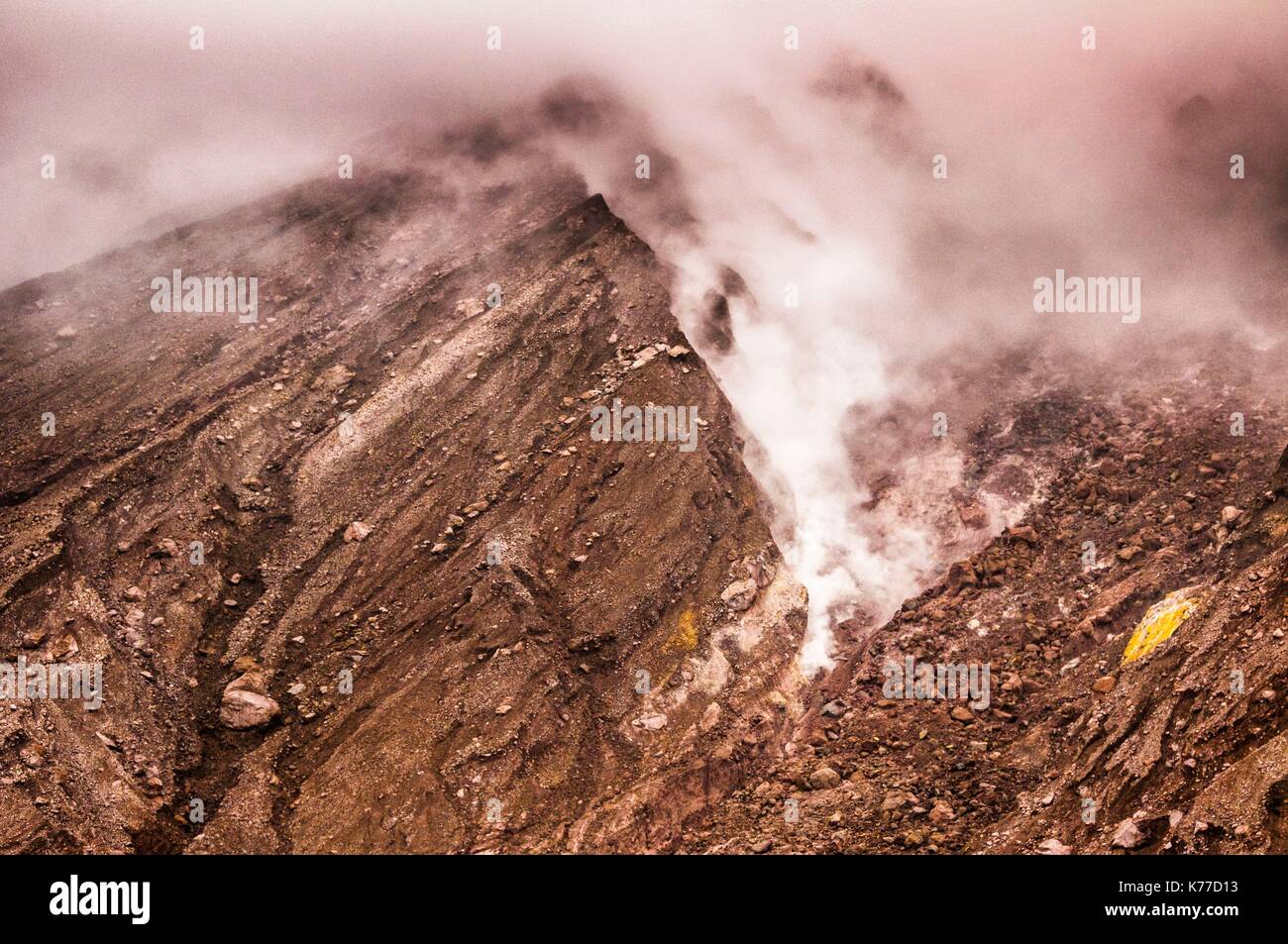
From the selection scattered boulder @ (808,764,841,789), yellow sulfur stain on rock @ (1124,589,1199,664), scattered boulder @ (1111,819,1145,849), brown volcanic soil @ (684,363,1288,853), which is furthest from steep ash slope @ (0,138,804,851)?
scattered boulder @ (1111,819,1145,849)

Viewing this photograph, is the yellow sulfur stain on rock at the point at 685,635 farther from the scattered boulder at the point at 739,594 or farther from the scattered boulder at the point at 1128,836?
the scattered boulder at the point at 1128,836

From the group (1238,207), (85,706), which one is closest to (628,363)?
(85,706)

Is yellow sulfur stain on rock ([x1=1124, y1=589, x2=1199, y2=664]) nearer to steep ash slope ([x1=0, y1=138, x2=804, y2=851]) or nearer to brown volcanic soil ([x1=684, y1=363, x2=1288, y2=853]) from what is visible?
brown volcanic soil ([x1=684, y1=363, x2=1288, y2=853])

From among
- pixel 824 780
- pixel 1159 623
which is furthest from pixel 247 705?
pixel 1159 623

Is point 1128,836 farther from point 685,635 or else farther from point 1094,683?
point 685,635

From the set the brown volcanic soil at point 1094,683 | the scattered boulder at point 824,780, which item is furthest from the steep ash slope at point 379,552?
the brown volcanic soil at point 1094,683

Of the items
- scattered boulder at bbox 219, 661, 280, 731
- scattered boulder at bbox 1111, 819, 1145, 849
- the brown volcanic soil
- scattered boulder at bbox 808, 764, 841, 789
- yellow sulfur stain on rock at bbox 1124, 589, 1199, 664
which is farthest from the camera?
scattered boulder at bbox 219, 661, 280, 731
